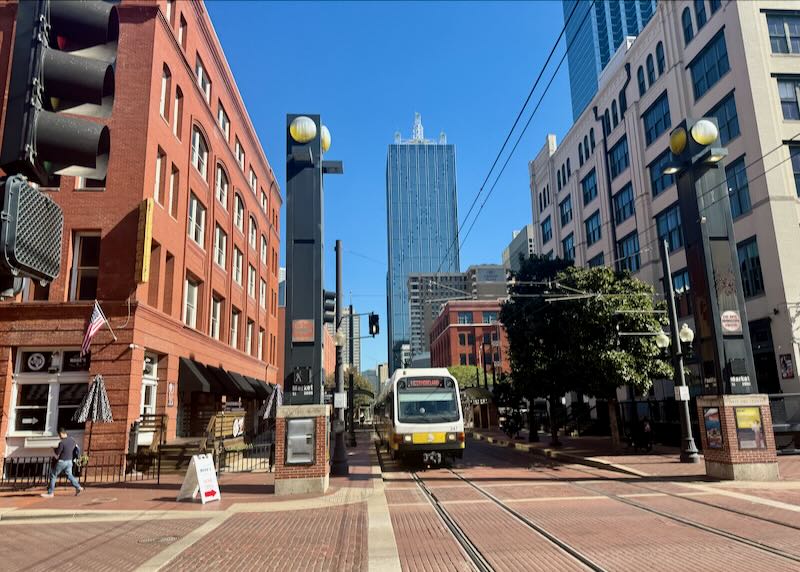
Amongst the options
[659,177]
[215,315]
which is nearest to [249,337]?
[215,315]

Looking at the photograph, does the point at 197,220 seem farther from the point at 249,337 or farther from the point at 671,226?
the point at 671,226

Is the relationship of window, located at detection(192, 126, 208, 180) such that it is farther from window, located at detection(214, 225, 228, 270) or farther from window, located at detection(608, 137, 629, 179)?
window, located at detection(608, 137, 629, 179)

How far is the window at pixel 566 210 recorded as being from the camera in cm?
4856

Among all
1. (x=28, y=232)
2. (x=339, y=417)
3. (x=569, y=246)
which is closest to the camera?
(x=28, y=232)

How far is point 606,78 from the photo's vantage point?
139 ft

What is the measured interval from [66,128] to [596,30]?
398ft

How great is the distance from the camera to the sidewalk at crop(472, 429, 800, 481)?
1662 centimetres

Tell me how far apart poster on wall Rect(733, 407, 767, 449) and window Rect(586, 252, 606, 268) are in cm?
2722

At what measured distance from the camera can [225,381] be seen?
2772cm

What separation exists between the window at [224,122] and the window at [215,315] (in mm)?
9333

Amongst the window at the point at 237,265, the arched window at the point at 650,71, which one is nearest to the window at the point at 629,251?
the arched window at the point at 650,71

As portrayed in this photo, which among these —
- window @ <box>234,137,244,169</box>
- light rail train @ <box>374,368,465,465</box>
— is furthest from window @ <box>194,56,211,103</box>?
light rail train @ <box>374,368,465,465</box>

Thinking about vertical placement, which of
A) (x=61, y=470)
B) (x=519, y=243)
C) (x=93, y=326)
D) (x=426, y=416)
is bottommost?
(x=61, y=470)

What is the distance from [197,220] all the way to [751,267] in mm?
26066
